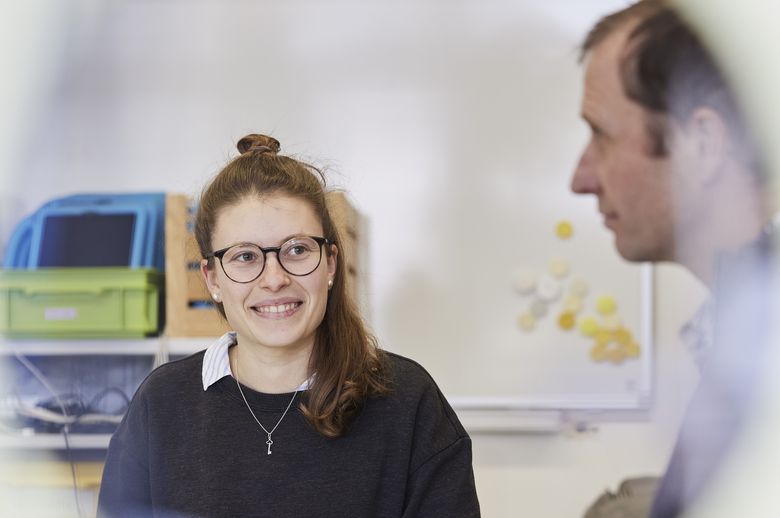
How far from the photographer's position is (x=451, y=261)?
1379 millimetres

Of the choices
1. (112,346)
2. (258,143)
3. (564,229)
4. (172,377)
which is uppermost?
(258,143)

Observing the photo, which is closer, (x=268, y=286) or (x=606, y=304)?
(x=268, y=286)

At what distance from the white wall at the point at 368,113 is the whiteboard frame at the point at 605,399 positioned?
4 centimetres

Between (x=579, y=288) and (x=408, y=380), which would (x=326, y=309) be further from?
(x=579, y=288)

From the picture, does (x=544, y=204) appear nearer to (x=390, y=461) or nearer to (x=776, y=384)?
(x=390, y=461)

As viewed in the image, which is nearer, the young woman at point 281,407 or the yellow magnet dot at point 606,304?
the young woman at point 281,407

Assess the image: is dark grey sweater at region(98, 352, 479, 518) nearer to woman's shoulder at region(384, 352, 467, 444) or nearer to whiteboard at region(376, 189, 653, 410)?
woman's shoulder at region(384, 352, 467, 444)

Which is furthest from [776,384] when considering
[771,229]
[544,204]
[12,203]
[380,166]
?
[12,203]

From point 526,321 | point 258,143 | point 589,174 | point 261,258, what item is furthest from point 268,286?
point 526,321

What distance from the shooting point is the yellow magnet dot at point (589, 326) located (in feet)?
4.31

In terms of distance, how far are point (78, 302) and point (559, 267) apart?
74 cm

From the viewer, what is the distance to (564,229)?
4.27 ft

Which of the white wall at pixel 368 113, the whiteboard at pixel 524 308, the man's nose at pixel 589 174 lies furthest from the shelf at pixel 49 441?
the man's nose at pixel 589 174

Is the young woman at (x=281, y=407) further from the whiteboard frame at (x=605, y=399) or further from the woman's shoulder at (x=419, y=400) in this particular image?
the whiteboard frame at (x=605, y=399)
